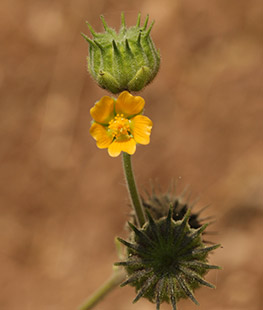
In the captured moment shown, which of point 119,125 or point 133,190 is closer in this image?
point 119,125

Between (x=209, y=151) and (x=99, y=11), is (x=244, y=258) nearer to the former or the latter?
(x=209, y=151)

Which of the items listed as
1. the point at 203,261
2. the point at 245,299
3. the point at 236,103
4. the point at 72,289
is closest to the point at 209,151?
the point at 236,103

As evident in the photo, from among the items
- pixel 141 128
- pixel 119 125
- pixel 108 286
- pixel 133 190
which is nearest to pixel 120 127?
pixel 119 125

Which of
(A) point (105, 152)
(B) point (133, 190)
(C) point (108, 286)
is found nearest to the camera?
(B) point (133, 190)

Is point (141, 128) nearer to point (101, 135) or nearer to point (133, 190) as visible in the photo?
point (101, 135)

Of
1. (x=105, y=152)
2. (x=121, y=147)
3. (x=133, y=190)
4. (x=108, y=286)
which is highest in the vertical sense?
(x=105, y=152)

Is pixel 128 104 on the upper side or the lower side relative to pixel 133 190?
upper

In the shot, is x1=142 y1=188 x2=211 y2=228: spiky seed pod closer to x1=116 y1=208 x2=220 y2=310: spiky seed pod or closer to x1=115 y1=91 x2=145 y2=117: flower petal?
x1=116 y1=208 x2=220 y2=310: spiky seed pod
